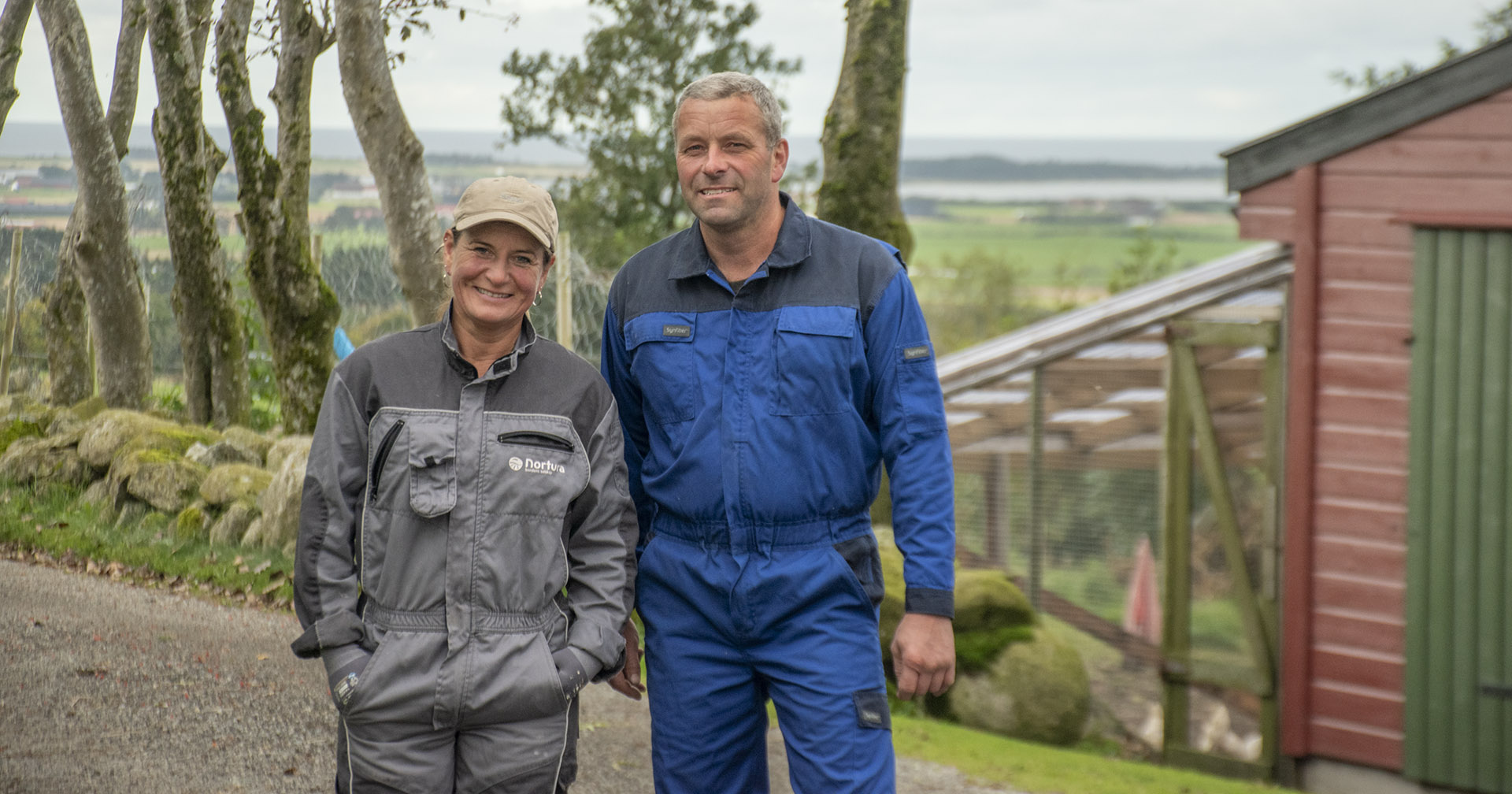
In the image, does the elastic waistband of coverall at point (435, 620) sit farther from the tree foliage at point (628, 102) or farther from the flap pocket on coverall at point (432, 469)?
the tree foliage at point (628, 102)

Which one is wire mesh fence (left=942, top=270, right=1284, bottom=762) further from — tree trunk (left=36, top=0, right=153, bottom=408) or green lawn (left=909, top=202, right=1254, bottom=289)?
green lawn (left=909, top=202, right=1254, bottom=289)

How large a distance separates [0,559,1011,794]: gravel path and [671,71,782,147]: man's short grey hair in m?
2.56

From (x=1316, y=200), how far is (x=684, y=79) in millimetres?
20869

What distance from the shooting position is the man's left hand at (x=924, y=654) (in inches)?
112

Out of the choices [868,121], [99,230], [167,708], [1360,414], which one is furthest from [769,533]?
[868,121]

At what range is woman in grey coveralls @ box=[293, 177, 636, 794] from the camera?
248cm

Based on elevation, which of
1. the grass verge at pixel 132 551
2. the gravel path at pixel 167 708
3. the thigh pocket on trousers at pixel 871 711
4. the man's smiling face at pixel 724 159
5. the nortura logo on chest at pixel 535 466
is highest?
the man's smiling face at pixel 724 159

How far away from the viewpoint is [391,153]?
689 centimetres

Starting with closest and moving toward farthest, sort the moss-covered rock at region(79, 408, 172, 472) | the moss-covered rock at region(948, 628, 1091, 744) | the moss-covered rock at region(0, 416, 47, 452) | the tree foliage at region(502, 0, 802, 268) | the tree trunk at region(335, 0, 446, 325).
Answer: the moss-covered rock at region(0, 416, 47, 452) < the moss-covered rock at region(79, 408, 172, 472) < the moss-covered rock at region(948, 628, 1091, 744) < the tree trunk at region(335, 0, 446, 325) < the tree foliage at region(502, 0, 802, 268)

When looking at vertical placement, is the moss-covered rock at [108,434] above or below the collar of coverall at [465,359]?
below

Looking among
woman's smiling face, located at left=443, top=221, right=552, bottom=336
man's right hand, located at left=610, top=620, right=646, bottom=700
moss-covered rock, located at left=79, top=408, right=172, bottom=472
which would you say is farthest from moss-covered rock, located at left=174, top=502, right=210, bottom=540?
woman's smiling face, located at left=443, top=221, right=552, bottom=336

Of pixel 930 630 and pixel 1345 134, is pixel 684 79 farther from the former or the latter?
pixel 930 630

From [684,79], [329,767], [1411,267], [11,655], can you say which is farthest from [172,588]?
[684,79]

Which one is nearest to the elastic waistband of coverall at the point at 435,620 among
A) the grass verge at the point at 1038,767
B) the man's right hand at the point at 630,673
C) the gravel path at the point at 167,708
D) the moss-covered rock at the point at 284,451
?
the man's right hand at the point at 630,673
